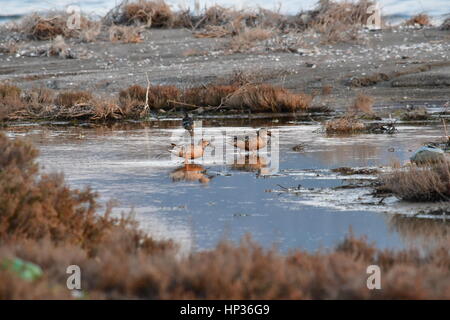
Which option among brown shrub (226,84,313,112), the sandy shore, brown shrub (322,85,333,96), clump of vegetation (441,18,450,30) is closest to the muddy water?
brown shrub (226,84,313,112)

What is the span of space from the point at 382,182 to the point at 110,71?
53.3 ft

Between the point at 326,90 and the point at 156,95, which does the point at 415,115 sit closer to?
the point at 326,90

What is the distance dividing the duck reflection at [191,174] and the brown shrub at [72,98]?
26.9ft

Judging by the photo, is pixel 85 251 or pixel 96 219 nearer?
pixel 85 251

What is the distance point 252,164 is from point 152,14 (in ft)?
63.9

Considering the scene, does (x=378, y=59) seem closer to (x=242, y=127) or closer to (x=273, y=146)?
(x=242, y=127)

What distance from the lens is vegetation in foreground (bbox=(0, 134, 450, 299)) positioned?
5.80 meters

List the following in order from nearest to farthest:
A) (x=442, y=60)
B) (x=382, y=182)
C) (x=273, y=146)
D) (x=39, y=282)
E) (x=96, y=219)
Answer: (x=39, y=282)
(x=96, y=219)
(x=382, y=182)
(x=273, y=146)
(x=442, y=60)

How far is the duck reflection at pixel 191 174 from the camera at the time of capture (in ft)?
40.0

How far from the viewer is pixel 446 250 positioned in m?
7.27

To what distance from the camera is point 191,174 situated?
1261 centimetres

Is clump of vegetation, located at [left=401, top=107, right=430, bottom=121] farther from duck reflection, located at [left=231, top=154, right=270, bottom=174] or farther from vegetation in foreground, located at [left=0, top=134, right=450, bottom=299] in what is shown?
vegetation in foreground, located at [left=0, top=134, right=450, bottom=299]

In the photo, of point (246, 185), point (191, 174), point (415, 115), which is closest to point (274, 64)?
point (415, 115)
